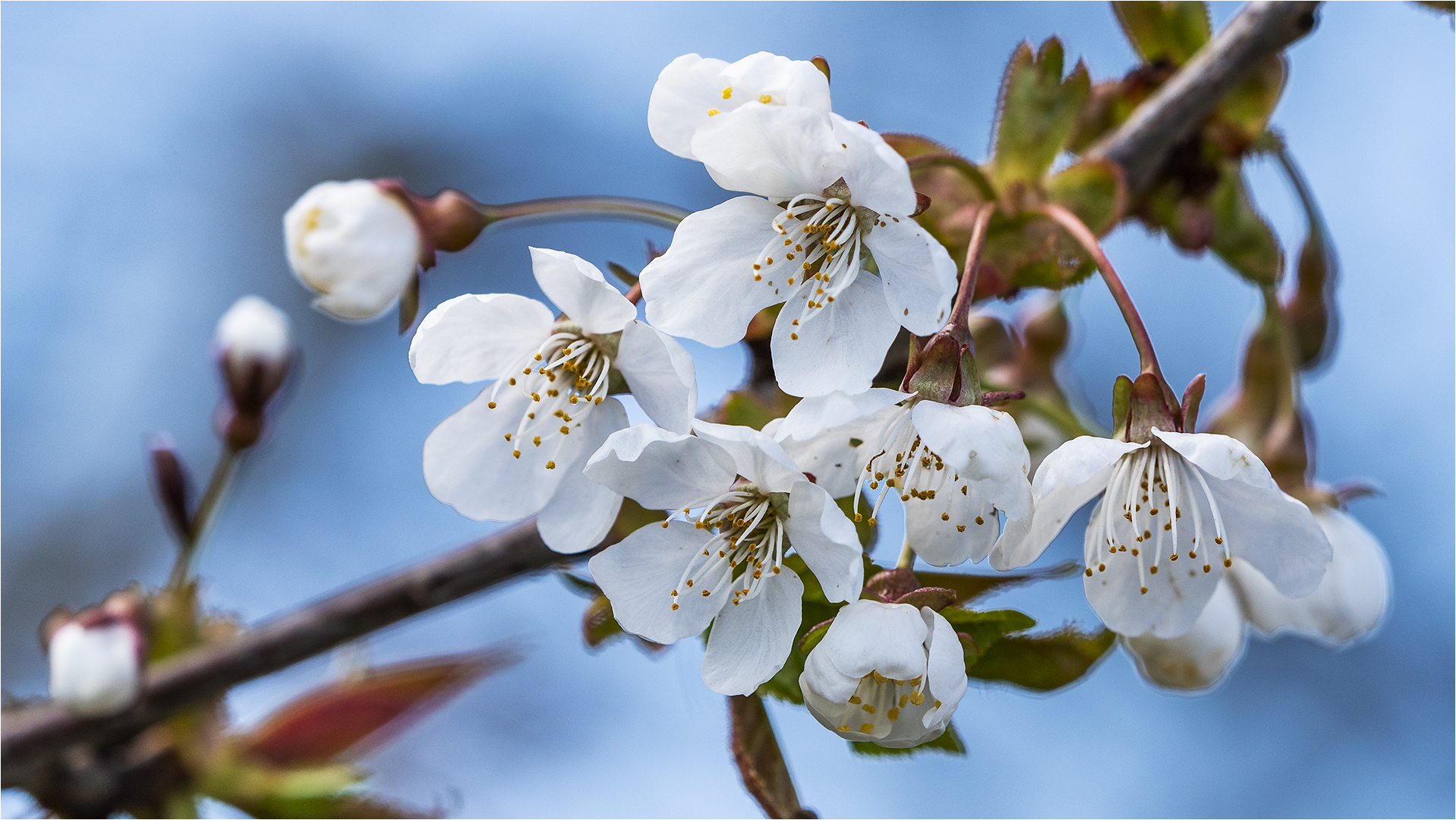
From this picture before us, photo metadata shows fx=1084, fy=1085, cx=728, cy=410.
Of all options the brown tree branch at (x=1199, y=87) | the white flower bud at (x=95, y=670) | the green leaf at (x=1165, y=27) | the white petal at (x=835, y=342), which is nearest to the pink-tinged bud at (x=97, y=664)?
the white flower bud at (x=95, y=670)

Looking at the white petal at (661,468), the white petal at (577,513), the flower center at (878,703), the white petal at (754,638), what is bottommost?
the flower center at (878,703)

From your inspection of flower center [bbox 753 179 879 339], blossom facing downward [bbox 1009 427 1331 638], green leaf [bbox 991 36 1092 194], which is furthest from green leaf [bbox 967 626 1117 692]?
green leaf [bbox 991 36 1092 194]

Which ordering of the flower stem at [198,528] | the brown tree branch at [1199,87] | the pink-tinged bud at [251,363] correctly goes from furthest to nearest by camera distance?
the pink-tinged bud at [251,363]
the flower stem at [198,528]
the brown tree branch at [1199,87]

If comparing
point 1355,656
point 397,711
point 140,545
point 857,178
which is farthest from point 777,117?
point 1355,656

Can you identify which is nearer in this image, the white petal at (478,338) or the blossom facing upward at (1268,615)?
the white petal at (478,338)

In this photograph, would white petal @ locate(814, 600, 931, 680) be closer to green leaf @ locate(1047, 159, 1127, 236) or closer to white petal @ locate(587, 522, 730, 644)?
white petal @ locate(587, 522, 730, 644)

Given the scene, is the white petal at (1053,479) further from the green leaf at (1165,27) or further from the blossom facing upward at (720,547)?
the green leaf at (1165,27)
